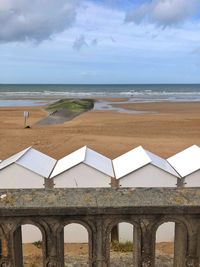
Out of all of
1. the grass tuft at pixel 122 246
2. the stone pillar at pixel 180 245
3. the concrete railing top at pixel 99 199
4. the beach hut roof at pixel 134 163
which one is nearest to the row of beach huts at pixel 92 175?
the beach hut roof at pixel 134 163

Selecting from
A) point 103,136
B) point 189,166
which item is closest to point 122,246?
point 189,166

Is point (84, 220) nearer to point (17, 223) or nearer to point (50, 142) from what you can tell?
point (17, 223)

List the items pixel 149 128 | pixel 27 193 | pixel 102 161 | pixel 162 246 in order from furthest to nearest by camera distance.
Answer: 1. pixel 149 128
2. pixel 102 161
3. pixel 162 246
4. pixel 27 193

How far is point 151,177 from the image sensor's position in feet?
33.0

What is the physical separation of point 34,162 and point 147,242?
7549mm

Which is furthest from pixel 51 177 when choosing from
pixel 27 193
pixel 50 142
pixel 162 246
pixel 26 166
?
pixel 50 142

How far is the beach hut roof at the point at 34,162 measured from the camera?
1020 centimetres

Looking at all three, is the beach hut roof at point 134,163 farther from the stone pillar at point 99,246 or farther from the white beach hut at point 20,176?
the stone pillar at point 99,246

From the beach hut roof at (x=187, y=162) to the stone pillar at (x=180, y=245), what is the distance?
6.32m

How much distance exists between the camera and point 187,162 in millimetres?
11461

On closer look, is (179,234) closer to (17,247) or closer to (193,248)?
(193,248)

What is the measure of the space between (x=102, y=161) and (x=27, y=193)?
7595 millimetres

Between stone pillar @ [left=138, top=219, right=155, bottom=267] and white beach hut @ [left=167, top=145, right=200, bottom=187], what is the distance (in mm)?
6561

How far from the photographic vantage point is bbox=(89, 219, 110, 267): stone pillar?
151 inches
